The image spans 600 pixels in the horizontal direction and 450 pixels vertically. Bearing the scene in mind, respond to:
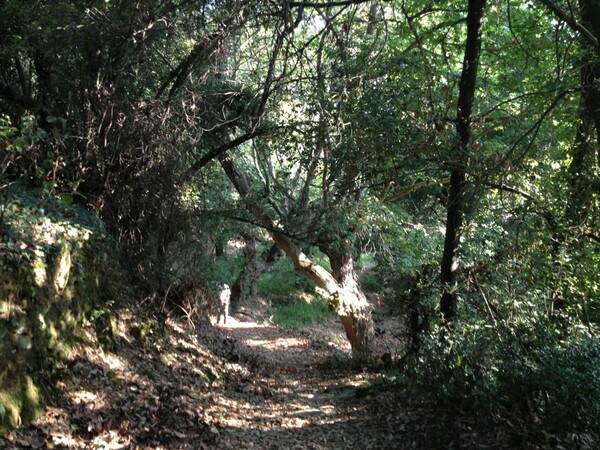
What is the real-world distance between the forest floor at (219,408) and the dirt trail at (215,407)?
16mm

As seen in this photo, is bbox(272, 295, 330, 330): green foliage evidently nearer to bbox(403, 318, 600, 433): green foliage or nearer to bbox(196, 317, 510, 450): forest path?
bbox(196, 317, 510, 450): forest path

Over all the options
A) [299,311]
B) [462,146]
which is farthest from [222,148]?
[299,311]

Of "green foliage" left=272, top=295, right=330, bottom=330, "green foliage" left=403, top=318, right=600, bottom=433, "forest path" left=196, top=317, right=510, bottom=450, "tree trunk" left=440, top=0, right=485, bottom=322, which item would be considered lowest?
"forest path" left=196, top=317, right=510, bottom=450

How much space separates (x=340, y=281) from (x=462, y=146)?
6.38 metres

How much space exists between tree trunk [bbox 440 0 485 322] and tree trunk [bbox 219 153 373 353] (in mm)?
4156

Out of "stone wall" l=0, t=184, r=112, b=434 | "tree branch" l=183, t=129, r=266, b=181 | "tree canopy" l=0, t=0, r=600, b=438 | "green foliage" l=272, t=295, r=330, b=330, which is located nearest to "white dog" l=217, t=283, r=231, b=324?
"green foliage" l=272, t=295, r=330, b=330

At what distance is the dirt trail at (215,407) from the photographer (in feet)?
17.4

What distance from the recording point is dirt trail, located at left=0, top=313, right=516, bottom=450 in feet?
17.4

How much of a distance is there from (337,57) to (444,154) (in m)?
2.65

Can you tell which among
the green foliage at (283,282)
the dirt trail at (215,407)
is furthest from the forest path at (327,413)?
the green foliage at (283,282)

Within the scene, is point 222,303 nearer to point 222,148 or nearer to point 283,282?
point 222,148

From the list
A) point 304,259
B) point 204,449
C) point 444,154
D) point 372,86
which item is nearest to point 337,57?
point 372,86

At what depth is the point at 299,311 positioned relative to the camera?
2056 centimetres

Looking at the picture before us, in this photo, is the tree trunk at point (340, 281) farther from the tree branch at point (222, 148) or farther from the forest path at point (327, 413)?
the tree branch at point (222, 148)
